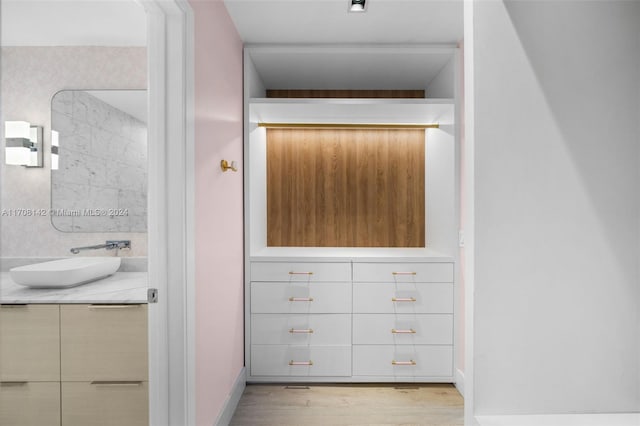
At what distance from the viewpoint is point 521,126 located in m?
0.69

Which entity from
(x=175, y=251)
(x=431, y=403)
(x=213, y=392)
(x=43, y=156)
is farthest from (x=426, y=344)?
(x=43, y=156)

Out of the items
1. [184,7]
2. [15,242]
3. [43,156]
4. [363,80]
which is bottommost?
[15,242]

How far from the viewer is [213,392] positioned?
1940 millimetres

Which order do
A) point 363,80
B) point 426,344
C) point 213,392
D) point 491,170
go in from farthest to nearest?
point 363,80 → point 426,344 → point 213,392 → point 491,170

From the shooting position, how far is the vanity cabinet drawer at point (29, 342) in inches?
68.7

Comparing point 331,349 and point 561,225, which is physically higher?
point 561,225

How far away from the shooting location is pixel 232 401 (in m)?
2.30

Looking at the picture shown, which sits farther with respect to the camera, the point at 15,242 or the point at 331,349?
the point at 331,349

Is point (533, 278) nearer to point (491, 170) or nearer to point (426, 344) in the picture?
point (491, 170)

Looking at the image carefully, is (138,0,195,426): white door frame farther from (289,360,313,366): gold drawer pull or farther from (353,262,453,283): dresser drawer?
(353,262,453,283): dresser drawer

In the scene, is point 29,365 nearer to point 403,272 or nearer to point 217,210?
point 217,210

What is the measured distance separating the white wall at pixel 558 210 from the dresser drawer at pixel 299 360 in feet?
6.91

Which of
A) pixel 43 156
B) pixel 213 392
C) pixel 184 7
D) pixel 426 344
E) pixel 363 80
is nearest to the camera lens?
pixel 184 7

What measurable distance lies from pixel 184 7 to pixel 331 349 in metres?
2.25
